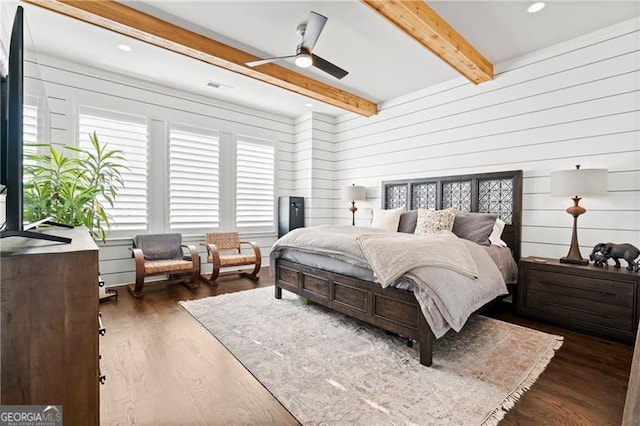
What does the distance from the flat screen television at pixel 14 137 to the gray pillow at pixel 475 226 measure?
381 centimetres

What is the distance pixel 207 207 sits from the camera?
530cm

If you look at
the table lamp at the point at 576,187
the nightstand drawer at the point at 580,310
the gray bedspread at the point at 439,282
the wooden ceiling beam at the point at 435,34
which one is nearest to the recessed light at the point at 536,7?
the wooden ceiling beam at the point at 435,34

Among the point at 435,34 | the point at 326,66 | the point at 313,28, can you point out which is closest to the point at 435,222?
the point at 435,34

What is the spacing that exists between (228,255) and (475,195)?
3984mm

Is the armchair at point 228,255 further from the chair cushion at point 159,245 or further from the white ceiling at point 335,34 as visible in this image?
the white ceiling at point 335,34

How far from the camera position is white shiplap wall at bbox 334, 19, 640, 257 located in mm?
3020

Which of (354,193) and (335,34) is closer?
(335,34)

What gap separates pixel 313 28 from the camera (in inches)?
108

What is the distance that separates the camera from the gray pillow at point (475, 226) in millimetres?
3592

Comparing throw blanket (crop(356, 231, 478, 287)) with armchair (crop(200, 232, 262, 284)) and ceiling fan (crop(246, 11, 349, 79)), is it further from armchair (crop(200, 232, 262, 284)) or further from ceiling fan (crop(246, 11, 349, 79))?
armchair (crop(200, 232, 262, 284))

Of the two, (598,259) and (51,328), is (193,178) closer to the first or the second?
(51,328)

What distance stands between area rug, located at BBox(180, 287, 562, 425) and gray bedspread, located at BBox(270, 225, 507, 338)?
1.14ft

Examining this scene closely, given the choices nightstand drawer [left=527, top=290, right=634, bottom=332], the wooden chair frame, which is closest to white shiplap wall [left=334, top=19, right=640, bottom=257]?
nightstand drawer [left=527, top=290, right=634, bottom=332]

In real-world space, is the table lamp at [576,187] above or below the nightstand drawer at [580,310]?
above
